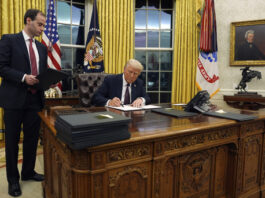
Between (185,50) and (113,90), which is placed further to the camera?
(185,50)

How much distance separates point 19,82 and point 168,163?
1.56 m

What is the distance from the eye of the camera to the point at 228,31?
5.07 meters

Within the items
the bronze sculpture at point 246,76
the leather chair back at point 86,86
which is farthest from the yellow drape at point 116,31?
the bronze sculpture at point 246,76

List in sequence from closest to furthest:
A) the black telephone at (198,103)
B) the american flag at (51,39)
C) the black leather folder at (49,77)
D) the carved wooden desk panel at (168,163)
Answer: the carved wooden desk panel at (168,163) < the black leather folder at (49,77) < the black telephone at (198,103) < the american flag at (51,39)

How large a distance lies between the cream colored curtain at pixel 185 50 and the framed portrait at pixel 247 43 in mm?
785

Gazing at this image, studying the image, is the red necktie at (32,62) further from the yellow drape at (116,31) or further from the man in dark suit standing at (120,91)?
the yellow drape at (116,31)

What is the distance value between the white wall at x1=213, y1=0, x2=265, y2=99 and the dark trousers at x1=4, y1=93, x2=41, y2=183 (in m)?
4.08

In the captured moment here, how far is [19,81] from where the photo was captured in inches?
82.4

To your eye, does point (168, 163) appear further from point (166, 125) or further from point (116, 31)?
point (116, 31)

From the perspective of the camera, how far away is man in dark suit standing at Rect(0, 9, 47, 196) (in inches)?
83.3

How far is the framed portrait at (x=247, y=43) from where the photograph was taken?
189 inches

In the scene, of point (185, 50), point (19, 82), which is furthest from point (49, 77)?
point (185, 50)

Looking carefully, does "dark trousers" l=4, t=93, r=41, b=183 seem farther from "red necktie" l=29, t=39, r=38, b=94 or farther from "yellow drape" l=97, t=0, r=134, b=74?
"yellow drape" l=97, t=0, r=134, b=74

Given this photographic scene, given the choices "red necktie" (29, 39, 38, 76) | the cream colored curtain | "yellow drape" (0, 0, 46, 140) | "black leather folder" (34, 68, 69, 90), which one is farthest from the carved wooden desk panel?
the cream colored curtain
